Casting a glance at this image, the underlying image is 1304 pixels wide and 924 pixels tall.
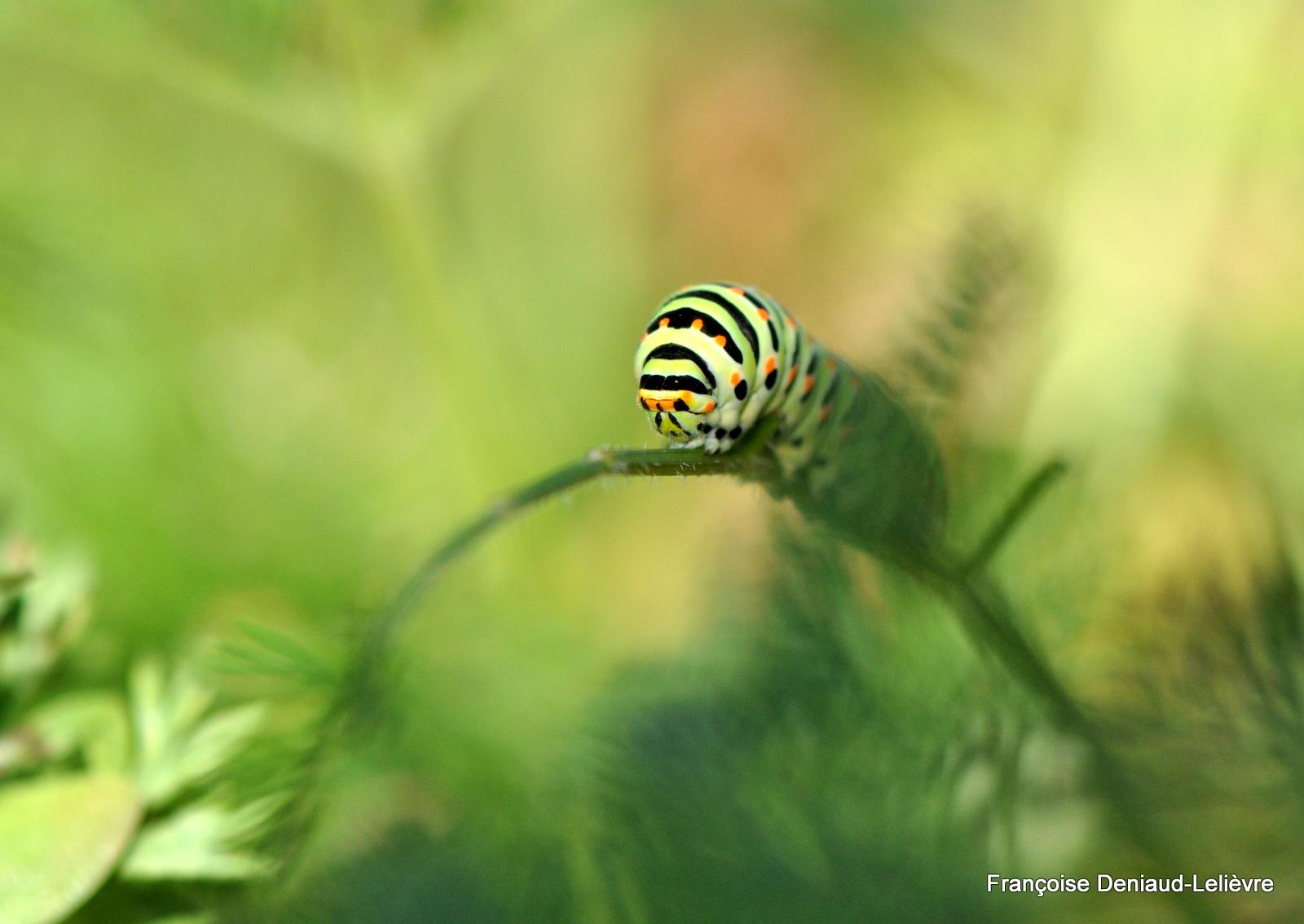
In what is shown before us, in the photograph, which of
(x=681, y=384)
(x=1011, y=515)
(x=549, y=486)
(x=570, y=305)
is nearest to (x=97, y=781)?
(x=549, y=486)

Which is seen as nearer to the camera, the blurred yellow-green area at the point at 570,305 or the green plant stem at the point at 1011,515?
the green plant stem at the point at 1011,515

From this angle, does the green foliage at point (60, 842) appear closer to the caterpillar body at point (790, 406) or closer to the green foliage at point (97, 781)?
the green foliage at point (97, 781)

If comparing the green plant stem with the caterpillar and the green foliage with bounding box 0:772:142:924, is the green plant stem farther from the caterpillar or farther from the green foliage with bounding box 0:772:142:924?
the green foliage with bounding box 0:772:142:924

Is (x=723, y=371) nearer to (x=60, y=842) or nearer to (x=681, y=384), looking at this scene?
(x=681, y=384)

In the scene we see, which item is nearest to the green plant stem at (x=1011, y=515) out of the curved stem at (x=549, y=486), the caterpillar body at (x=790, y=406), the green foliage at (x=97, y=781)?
the caterpillar body at (x=790, y=406)

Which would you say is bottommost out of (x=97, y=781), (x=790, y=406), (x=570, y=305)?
(x=570, y=305)
